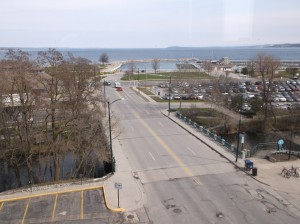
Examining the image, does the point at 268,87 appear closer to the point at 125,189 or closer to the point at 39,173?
the point at 125,189

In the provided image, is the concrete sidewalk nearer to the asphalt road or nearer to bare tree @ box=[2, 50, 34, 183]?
the asphalt road

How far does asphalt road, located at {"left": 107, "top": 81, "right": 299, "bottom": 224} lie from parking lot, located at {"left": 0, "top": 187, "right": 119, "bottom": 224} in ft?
9.59

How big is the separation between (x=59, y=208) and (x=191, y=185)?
849 centimetres

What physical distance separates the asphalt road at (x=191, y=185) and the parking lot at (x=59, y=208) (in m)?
2.92

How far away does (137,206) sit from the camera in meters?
17.7

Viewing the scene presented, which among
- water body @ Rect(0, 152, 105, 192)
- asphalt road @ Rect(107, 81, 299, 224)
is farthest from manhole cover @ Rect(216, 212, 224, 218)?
water body @ Rect(0, 152, 105, 192)

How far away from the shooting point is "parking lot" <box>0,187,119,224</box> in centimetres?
1653

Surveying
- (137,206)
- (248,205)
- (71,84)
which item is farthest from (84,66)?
(248,205)

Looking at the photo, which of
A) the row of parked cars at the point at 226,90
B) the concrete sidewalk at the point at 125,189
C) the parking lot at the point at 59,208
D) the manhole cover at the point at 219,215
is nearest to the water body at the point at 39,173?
the concrete sidewalk at the point at 125,189

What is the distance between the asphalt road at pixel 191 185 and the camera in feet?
54.5

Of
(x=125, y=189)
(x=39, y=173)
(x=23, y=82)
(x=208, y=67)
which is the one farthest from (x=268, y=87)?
(x=208, y=67)

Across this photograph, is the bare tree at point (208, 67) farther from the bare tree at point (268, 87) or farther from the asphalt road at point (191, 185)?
the asphalt road at point (191, 185)

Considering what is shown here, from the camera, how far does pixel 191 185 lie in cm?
2031

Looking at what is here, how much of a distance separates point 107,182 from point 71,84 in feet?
30.3
